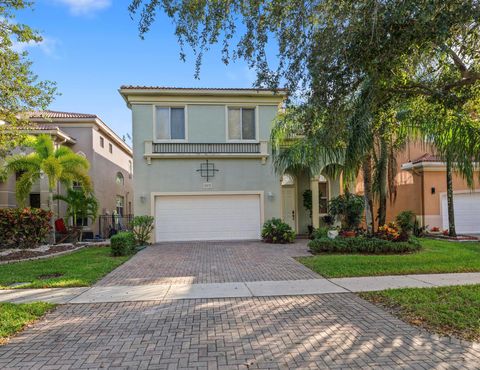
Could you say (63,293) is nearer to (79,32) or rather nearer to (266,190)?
(79,32)

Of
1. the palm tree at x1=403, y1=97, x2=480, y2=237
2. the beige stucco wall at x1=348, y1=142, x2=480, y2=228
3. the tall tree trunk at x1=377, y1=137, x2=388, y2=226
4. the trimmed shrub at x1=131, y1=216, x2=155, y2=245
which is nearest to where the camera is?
the palm tree at x1=403, y1=97, x2=480, y2=237

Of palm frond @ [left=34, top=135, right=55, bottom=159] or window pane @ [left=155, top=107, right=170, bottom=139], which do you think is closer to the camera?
palm frond @ [left=34, top=135, right=55, bottom=159]

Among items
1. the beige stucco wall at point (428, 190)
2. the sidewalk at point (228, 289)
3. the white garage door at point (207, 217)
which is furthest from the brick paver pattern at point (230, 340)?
the beige stucco wall at point (428, 190)

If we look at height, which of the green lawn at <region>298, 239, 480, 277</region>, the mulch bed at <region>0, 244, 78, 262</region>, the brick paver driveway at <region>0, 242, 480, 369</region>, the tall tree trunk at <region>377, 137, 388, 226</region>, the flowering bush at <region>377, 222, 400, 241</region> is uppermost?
the tall tree trunk at <region>377, 137, 388, 226</region>

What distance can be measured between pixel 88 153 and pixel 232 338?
16.4m

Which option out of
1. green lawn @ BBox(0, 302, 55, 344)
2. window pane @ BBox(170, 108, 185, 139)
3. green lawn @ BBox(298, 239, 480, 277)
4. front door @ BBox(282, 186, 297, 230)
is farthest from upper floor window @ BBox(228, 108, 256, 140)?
green lawn @ BBox(0, 302, 55, 344)

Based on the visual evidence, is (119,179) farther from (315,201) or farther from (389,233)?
(389,233)

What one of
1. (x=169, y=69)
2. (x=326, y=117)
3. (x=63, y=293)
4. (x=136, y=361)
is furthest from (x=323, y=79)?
(x=63, y=293)

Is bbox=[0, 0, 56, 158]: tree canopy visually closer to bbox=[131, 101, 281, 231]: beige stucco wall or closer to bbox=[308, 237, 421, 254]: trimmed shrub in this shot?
bbox=[131, 101, 281, 231]: beige stucco wall

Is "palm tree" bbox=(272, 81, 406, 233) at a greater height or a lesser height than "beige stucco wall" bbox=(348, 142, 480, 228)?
greater

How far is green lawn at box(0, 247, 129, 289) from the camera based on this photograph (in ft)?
26.7

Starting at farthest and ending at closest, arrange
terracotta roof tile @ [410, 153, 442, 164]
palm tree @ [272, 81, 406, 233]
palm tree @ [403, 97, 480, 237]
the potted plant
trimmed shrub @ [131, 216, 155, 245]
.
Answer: terracotta roof tile @ [410, 153, 442, 164] < trimmed shrub @ [131, 216, 155, 245] < the potted plant < palm tree @ [403, 97, 480, 237] < palm tree @ [272, 81, 406, 233]

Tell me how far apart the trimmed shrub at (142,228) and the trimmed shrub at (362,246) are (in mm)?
6915

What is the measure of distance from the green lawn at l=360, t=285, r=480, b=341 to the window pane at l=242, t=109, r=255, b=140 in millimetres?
10785
